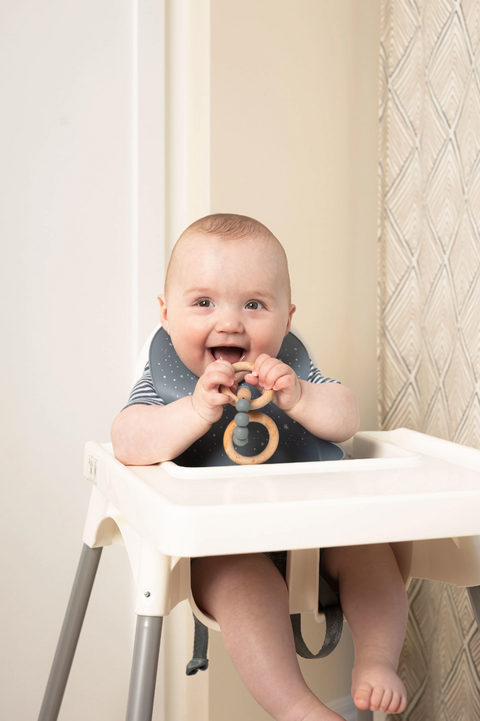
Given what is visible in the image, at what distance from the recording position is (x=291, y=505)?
45 centimetres

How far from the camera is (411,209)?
3.54 ft

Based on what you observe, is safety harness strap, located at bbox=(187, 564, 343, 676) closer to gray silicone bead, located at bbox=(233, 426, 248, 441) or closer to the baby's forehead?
gray silicone bead, located at bbox=(233, 426, 248, 441)

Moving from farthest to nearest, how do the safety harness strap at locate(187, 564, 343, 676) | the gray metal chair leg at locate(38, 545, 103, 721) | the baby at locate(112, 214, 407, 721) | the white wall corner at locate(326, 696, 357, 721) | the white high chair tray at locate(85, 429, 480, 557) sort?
1. the white wall corner at locate(326, 696, 357, 721)
2. the gray metal chair leg at locate(38, 545, 103, 721)
3. the safety harness strap at locate(187, 564, 343, 676)
4. the baby at locate(112, 214, 407, 721)
5. the white high chair tray at locate(85, 429, 480, 557)

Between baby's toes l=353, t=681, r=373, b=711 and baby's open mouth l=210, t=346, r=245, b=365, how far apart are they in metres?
0.37

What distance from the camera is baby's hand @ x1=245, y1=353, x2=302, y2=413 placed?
2.08 ft

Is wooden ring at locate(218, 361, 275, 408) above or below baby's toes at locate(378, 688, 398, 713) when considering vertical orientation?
above

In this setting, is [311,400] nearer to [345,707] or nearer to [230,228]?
[230,228]

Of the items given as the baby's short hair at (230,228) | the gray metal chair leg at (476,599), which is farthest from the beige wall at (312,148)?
the gray metal chair leg at (476,599)

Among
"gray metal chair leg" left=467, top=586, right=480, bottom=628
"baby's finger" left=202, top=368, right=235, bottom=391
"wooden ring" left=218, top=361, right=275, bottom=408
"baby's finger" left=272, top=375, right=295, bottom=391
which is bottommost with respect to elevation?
"gray metal chair leg" left=467, top=586, right=480, bottom=628

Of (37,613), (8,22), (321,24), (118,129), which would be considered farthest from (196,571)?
(321,24)

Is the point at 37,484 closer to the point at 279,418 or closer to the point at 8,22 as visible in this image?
the point at 279,418

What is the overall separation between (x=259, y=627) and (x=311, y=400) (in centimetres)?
25

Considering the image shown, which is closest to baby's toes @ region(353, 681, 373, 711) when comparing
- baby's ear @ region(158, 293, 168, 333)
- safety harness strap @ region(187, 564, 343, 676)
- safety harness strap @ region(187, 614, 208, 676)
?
safety harness strap @ region(187, 564, 343, 676)

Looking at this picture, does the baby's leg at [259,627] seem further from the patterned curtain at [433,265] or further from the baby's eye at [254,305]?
the patterned curtain at [433,265]
